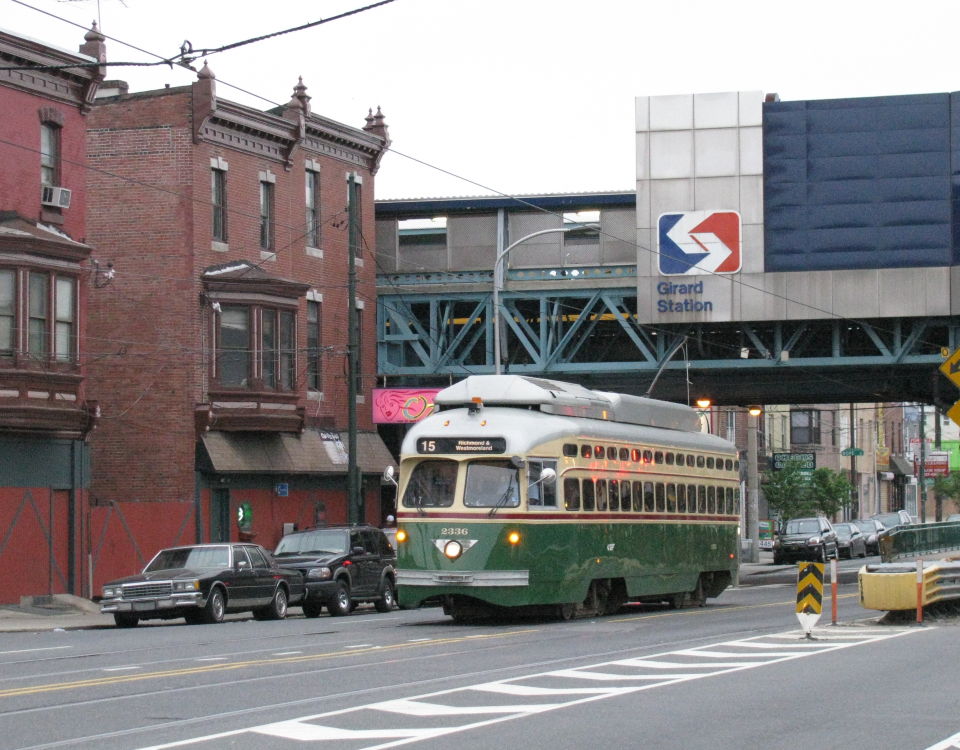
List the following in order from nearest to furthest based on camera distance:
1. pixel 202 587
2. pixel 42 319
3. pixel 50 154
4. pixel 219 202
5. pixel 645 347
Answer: pixel 202 587, pixel 42 319, pixel 50 154, pixel 219 202, pixel 645 347

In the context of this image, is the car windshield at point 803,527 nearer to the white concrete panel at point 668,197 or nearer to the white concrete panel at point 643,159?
the white concrete panel at point 668,197

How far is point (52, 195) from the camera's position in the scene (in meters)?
33.7

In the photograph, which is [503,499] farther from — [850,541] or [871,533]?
[871,533]

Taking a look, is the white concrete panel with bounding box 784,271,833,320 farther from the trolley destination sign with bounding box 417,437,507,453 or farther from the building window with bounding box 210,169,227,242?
the trolley destination sign with bounding box 417,437,507,453

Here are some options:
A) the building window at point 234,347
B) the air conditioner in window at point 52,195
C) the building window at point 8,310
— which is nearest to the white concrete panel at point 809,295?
the building window at point 234,347

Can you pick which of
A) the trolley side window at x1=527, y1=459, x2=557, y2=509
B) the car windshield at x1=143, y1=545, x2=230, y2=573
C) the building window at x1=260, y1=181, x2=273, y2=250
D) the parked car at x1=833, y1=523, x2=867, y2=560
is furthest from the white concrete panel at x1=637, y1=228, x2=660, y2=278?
the trolley side window at x1=527, y1=459, x2=557, y2=509

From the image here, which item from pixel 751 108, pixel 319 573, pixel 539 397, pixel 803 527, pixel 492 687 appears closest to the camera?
pixel 492 687

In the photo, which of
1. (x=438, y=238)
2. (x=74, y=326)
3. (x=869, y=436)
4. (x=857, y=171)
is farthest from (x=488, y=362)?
(x=869, y=436)

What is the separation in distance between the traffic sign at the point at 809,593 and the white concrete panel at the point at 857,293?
23609 mm

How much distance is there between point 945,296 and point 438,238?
15451 mm

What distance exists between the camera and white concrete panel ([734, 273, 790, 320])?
1734 inches

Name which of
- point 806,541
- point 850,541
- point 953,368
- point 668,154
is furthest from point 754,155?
point 850,541

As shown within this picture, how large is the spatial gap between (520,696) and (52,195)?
74.2 feet

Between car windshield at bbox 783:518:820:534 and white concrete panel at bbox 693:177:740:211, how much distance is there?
16278mm
